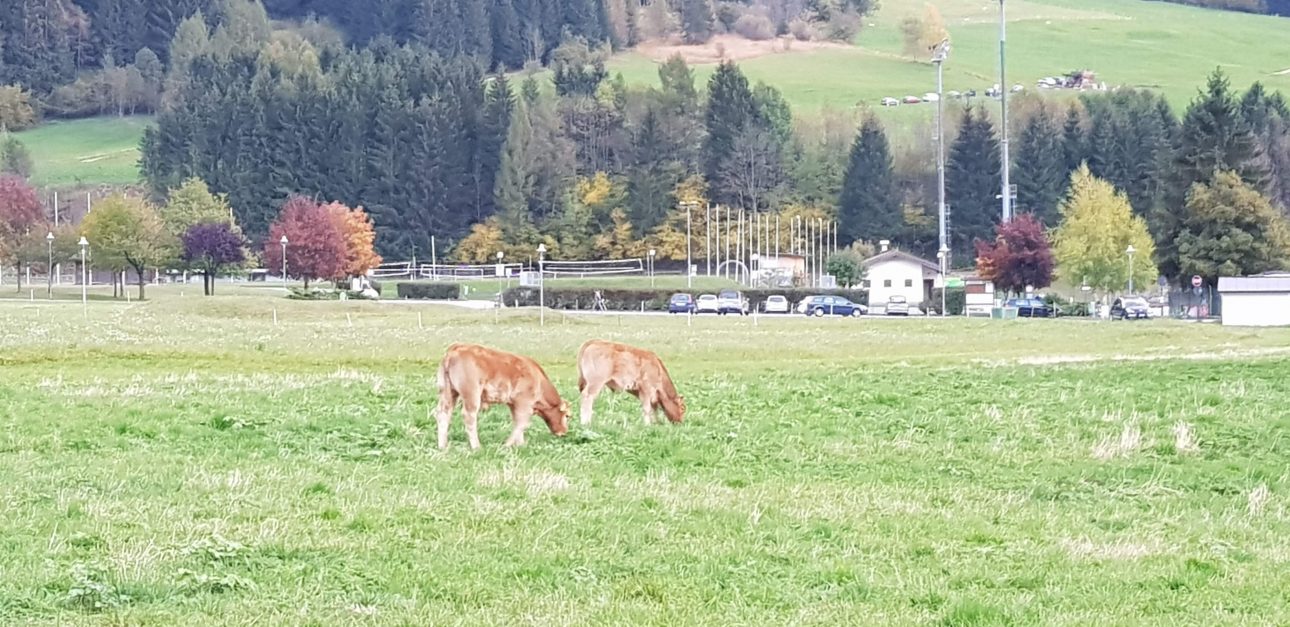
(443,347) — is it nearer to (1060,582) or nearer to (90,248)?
(1060,582)

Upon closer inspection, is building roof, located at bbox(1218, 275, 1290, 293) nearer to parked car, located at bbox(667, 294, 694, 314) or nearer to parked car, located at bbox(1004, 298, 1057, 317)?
parked car, located at bbox(1004, 298, 1057, 317)

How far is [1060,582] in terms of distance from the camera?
35.4 ft

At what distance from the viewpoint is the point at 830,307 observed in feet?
278

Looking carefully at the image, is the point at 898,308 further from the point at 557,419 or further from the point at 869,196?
the point at 557,419

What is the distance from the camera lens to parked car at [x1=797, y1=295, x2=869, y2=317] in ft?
278

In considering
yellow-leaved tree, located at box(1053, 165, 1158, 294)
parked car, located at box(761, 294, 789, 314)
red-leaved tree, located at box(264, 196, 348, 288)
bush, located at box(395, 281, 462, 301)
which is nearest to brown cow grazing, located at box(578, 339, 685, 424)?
parked car, located at box(761, 294, 789, 314)

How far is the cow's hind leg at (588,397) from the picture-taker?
2055cm

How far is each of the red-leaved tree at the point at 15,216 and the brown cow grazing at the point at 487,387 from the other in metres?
98.0

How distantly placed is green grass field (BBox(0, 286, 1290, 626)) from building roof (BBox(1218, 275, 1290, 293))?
35.5 meters

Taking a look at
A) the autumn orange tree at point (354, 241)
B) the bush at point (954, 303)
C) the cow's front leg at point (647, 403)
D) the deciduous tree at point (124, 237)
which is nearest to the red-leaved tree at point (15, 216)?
the deciduous tree at point (124, 237)

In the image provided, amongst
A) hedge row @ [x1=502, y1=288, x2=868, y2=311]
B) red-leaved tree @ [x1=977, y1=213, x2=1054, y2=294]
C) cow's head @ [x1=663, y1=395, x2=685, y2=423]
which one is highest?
red-leaved tree @ [x1=977, y1=213, x2=1054, y2=294]

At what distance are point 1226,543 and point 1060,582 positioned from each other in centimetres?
268

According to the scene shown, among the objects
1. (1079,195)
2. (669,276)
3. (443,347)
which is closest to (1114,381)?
(443,347)

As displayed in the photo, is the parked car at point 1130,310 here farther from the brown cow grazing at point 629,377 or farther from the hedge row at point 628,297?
the brown cow grazing at point 629,377
